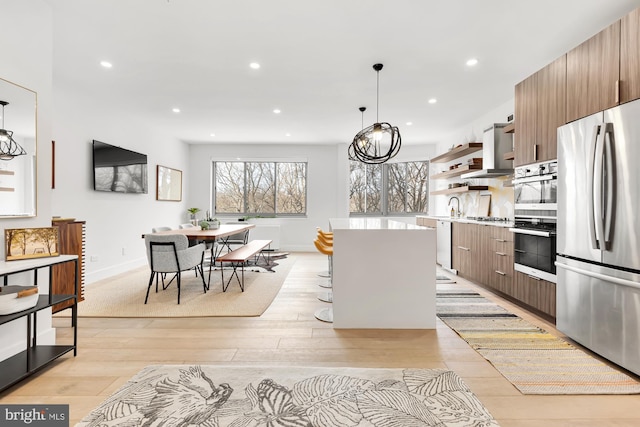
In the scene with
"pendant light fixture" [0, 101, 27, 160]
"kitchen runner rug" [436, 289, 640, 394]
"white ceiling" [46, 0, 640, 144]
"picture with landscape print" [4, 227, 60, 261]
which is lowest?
"kitchen runner rug" [436, 289, 640, 394]

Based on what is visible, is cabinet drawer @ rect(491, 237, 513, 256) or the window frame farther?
the window frame

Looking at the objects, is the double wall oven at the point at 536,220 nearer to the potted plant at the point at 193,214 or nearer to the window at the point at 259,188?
the window at the point at 259,188

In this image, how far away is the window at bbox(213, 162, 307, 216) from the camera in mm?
7699

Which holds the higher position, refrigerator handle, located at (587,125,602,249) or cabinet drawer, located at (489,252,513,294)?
refrigerator handle, located at (587,125,602,249)

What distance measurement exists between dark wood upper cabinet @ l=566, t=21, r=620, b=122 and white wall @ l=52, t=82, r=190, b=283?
5454 mm

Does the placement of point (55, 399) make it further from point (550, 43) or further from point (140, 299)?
point (550, 43)

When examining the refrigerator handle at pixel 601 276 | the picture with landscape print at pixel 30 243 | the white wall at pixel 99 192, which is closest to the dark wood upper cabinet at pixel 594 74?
the refrigerator handle at pixel 601 276

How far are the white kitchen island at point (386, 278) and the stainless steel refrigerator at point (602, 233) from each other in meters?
1.02

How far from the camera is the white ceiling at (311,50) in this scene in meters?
2.40

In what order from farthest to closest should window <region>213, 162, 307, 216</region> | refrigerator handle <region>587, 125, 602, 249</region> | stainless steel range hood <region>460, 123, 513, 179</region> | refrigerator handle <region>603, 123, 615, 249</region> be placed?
window <region>213, 162, 307, 216</region>, stainless steel range hood <region>460, 123, 513, 179</region>, refrigerator handle <region>587, 125, 602, 249</region>, refrigerator handle <region>603, 123, 615, 249</region>

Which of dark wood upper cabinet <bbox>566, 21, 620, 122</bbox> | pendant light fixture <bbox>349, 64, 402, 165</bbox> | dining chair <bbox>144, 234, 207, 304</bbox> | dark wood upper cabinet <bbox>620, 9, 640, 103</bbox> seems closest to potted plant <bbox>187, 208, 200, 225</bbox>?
dining chair <bbox>144, 234, 207, 304</bbox>

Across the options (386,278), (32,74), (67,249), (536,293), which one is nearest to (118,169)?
(67,249)

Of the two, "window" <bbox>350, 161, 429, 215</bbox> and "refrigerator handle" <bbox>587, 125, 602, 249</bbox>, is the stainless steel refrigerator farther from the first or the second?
"window" <bbox>350, 161, 429, 215</bbox>

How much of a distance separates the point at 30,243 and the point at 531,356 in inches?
144
